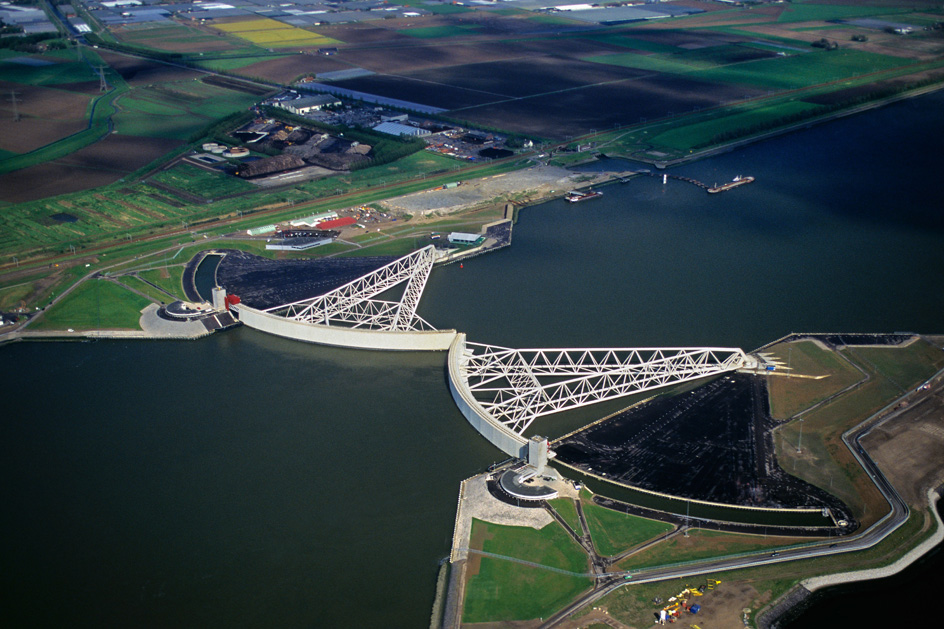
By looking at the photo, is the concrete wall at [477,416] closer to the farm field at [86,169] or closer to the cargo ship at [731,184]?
the cargo ship at [731,184]

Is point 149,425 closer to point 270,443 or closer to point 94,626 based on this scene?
point 270,443

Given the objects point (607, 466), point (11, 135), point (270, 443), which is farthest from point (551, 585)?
point (11, 135)

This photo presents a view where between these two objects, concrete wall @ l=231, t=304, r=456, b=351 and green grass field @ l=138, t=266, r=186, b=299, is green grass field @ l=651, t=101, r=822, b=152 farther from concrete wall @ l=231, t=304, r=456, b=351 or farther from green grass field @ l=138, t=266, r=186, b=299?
green grass field @ l=138, t=266, r=186, b=299

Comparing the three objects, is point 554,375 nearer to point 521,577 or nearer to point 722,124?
point 521,577

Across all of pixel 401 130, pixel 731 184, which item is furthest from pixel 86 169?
pixel 731 184

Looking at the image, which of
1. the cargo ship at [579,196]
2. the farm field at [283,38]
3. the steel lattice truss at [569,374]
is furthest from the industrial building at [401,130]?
the farm field at [283,38]
